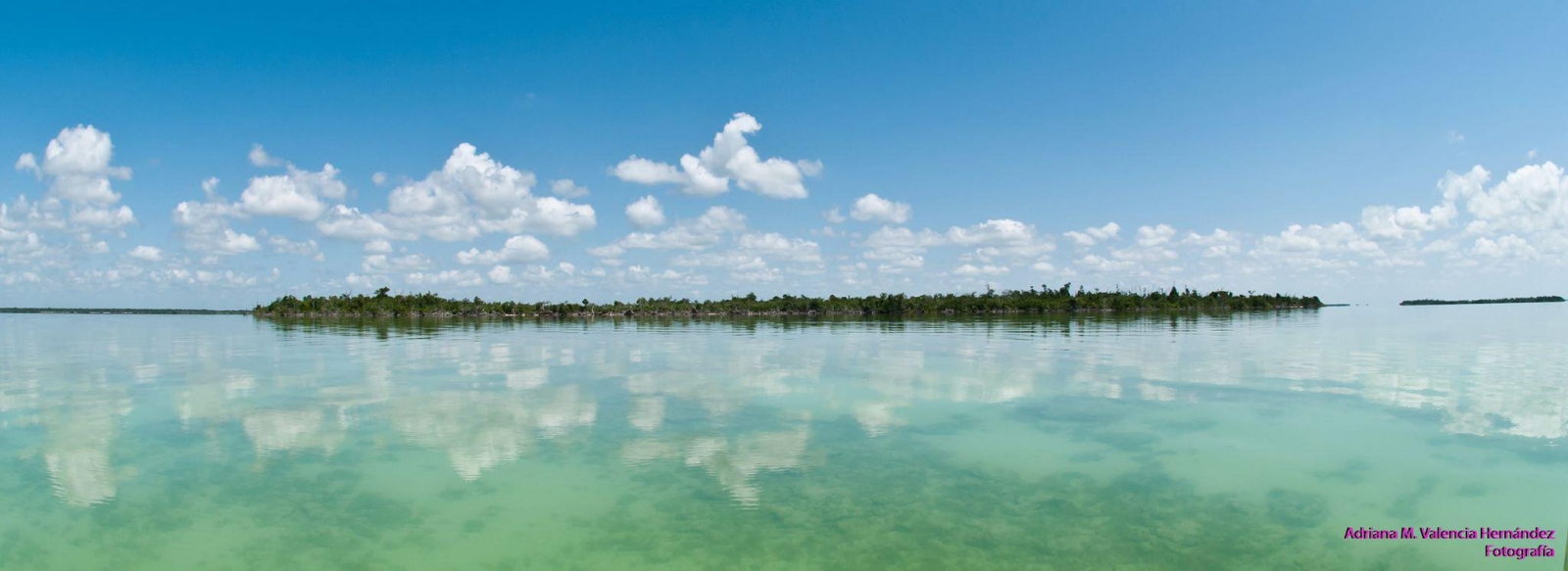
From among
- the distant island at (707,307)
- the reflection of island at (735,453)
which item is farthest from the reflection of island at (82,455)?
the distant island at (707,307)

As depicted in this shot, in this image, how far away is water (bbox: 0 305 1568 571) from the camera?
260 inches

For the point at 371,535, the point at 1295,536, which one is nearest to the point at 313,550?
the point at 371,535

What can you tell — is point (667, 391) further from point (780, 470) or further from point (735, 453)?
point (780, 470)

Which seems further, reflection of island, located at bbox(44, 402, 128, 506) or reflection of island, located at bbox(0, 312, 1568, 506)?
reflection of island, located at bbox(0, 312, 1568, 506)

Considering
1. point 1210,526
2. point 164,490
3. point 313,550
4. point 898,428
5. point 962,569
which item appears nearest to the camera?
point 962,569

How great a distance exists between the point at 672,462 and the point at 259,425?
7.58 m

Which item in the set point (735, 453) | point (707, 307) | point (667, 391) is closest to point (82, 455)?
point (735, 453)

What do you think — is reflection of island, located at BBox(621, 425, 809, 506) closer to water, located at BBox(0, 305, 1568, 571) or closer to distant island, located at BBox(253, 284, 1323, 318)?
water, located at BBox(0, 305, 1568, 571)

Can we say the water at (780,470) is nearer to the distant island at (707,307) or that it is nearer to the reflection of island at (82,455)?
the reflection of island at (82,455)

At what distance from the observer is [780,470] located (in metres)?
9.17

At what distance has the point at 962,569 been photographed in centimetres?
607

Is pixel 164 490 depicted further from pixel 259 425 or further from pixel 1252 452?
pixel 1252 452

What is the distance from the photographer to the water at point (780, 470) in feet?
21.7

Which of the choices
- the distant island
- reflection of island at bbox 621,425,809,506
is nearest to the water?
reflection of island at bbox 621,425,809,506
